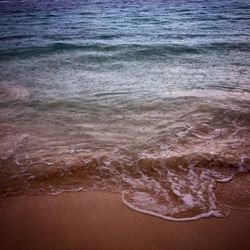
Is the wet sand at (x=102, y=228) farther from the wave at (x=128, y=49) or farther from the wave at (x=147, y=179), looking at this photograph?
the wave at (x=128, y=49)

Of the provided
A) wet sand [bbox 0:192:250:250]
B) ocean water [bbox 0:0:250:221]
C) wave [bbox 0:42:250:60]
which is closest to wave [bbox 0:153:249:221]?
ocean water [bbox 0:0:250:221]

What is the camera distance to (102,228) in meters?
3.28

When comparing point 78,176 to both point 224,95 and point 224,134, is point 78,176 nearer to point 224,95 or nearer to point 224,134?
point 224,134

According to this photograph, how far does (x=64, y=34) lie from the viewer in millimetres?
18250

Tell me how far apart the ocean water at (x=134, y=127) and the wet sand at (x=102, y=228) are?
19 cm

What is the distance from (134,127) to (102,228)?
8.92ft

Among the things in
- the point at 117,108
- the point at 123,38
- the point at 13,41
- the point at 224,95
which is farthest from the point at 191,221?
the point at 13,41

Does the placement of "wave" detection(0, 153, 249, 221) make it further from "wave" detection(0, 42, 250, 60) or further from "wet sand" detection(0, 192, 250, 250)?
"wave" detection(0, 42, 250, 60)

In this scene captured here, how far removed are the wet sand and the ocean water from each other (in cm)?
19

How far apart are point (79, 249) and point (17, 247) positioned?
67 centimetres

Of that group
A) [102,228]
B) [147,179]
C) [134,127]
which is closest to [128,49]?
[134,127]

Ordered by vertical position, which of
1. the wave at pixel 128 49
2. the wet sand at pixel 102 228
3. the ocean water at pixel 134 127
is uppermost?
the wave at pixel 128 49

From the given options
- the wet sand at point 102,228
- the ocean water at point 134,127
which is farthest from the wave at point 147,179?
the wet sand at point 102,228

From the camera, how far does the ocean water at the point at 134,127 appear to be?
13.0ft
